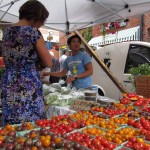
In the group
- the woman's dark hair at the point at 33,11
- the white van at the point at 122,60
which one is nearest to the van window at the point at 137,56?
the white van at the point at 122,60

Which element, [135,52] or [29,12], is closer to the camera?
[29,12]

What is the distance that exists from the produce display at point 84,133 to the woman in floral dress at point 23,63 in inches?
10.7

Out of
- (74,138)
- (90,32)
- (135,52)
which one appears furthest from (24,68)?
(90,32)

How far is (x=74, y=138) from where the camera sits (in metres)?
1.81

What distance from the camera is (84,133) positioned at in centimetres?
200

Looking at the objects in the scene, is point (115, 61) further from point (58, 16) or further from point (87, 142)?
point (87, 142)

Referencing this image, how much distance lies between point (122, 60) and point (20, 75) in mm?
4643

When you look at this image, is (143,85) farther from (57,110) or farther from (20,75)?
(20,75)

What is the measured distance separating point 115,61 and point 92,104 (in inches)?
156

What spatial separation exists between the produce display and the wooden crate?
3.46 feet

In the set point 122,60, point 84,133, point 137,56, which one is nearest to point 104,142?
point 84,133

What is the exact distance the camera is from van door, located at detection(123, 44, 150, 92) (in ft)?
20.0

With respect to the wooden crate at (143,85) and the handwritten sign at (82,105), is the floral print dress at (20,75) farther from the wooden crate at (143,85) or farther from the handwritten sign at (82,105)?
the wooden crate at (143,85)

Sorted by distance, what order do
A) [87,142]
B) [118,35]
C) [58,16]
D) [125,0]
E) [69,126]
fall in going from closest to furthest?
[87,142] < [69,126] < [125,0] < [58,16] < [118,35]
